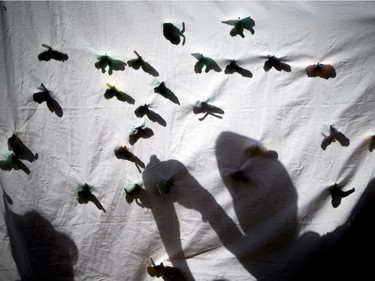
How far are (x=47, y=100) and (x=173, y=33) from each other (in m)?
0.50

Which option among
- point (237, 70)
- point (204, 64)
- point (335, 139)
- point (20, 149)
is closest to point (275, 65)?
point (237, 70)

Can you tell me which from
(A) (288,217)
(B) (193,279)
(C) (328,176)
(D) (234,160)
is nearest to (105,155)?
(D) (234,160)

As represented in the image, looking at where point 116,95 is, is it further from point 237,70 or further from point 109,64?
point 237,70

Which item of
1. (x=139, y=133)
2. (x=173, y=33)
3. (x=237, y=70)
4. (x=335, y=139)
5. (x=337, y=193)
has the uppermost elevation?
(x=173, y=33)

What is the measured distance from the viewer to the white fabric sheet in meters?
1.12

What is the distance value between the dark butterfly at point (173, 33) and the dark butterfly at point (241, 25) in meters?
0.15

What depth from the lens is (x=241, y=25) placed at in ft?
3.60

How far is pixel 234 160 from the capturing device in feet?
→ 4.09

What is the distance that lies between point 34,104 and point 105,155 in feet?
1.01

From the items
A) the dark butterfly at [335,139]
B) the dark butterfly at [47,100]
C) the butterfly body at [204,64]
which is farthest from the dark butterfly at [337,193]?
the dark butterfly at [47,100]

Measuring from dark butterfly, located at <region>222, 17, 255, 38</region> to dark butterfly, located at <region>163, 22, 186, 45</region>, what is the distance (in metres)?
0.15

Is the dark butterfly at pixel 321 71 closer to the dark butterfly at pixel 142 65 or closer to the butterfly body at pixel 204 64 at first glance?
the butterfly body at pixel 204 64

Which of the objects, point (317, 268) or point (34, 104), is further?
point (317, 268)

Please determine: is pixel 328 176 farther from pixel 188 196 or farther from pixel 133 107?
pixel 133 107
